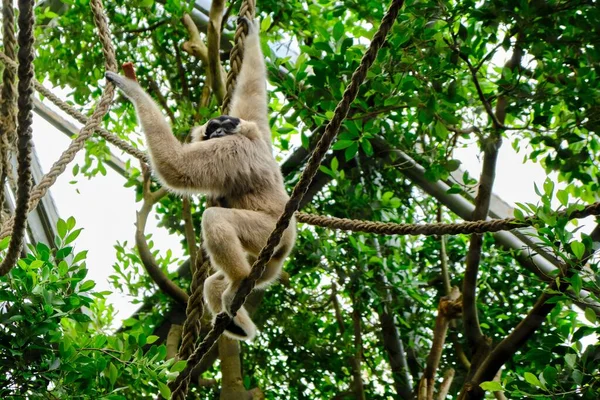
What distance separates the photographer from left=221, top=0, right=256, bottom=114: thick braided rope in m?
3.93

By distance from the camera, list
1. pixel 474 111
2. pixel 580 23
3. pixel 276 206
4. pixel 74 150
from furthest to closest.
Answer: pixel 474 111 < pixel 580 23 < pixel 276 206 < pixel 74 150

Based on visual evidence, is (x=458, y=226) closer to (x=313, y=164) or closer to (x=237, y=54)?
(x=313, y=164)

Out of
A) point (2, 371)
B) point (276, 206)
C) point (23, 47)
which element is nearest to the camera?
point (23, 47)

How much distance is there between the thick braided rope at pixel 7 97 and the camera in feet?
8.50

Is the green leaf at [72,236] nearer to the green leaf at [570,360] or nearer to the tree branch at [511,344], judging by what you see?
the green leaf at [570,360]

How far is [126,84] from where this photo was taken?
3902 mm

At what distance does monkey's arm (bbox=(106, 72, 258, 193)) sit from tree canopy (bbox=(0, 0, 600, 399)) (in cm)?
76

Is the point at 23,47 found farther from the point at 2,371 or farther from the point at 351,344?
the point at 351,344

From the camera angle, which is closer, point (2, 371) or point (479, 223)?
point (2, 371)

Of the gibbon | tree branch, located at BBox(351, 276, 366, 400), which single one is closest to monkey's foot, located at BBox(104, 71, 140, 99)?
the gibbon

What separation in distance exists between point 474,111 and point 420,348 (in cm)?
254

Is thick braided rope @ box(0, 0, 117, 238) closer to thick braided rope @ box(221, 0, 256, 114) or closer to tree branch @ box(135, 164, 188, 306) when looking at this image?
thick braided rope @ box(221, 0, 256, 114)

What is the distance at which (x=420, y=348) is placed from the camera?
706 centimetres

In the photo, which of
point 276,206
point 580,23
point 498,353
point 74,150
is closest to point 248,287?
point 276,206
